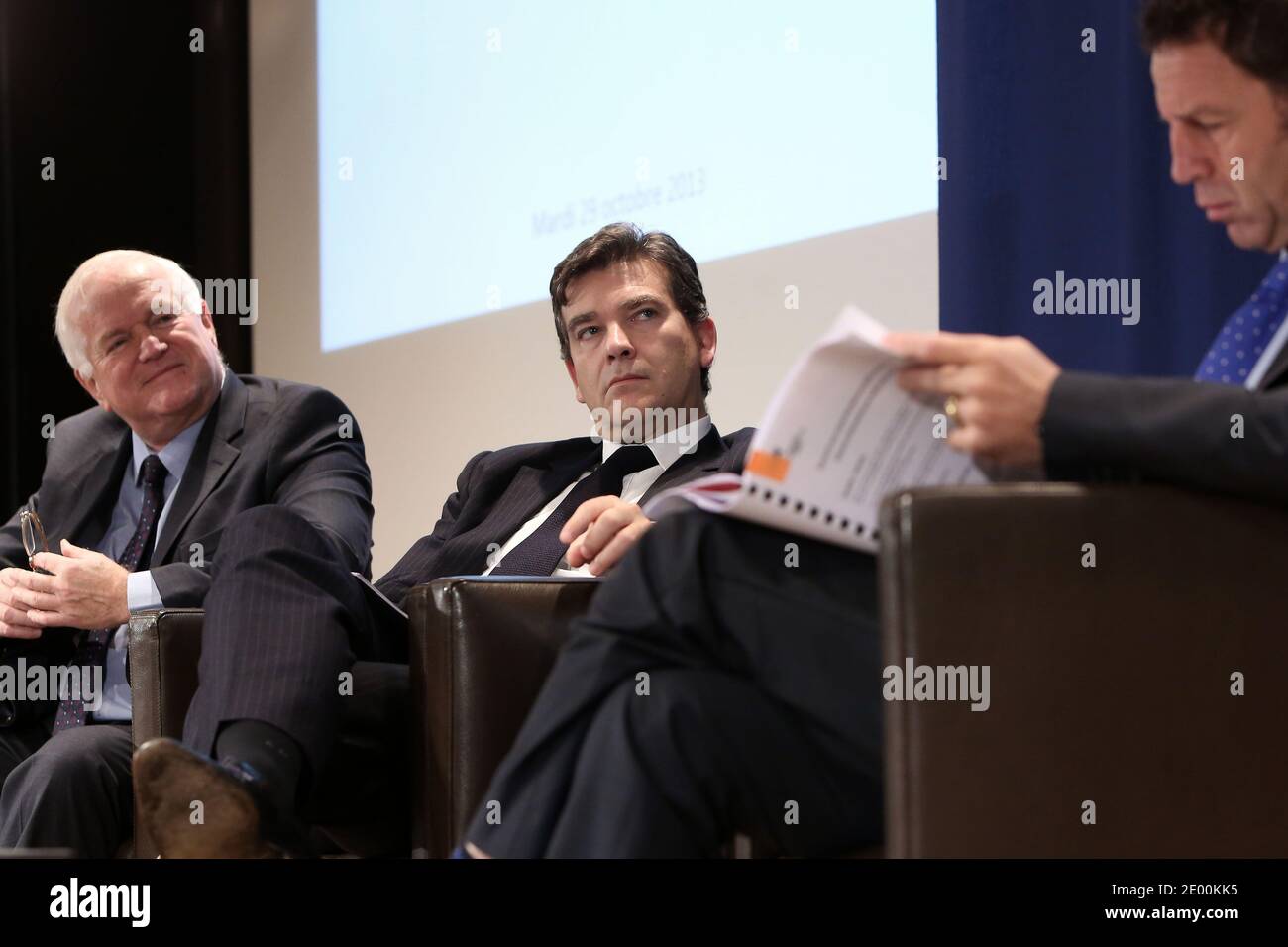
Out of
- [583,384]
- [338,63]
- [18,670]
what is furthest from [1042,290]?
[338,63]

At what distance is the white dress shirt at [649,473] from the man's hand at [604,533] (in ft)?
1.17

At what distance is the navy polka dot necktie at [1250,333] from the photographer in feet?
4.69

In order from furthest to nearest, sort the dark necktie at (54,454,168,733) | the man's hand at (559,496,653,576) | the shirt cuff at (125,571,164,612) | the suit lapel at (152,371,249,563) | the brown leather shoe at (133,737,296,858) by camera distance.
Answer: the suit lapel at (152,371,249,563)
the dark necktie at (54,454,168,733)
the shirt cuff at (125,571,164,612)
the man's hand at (559,496,653,576)
the brown leather shoe at (133,737,296,858)

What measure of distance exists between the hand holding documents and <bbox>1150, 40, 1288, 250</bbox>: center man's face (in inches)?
14.9

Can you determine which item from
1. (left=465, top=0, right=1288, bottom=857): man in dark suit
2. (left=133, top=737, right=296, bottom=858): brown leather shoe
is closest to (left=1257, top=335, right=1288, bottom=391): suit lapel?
(left=465, top=0, right=1288, bottom=857): man in dark suit

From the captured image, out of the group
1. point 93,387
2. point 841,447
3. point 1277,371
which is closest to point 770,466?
point 841,447

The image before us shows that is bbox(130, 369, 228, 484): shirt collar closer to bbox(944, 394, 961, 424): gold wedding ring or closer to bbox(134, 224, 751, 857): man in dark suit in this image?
bbox(134, 224, 751, 857): man in dark suit

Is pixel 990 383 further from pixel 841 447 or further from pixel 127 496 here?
pixel 127 496

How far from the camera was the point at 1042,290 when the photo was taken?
7.52 feet

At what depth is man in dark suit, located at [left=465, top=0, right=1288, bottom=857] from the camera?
1.21 meters

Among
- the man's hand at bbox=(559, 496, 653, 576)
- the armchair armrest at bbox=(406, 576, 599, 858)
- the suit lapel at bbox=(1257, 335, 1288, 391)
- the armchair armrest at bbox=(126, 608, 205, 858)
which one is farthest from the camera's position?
the armchair armrest at bbox=(126, 608, 205, 858)

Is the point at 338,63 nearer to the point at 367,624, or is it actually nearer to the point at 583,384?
the point at 583,384

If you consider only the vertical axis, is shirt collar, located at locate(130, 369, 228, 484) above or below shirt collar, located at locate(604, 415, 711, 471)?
above
